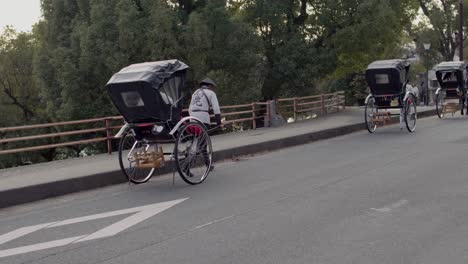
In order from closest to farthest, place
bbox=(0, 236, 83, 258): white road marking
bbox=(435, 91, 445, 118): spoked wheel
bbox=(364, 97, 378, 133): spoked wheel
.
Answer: bbox=(0, 236, 83, 258): white road marking
bbox=(364, 97, 378, 133): spoked wheel
bbox=(435, 91, 445, 118): spoked wheel

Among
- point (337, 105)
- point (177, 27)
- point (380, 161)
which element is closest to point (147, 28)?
Result: point (177, 27)

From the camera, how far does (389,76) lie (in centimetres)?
1783

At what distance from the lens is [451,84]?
2288cm

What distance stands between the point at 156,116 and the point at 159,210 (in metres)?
2.08

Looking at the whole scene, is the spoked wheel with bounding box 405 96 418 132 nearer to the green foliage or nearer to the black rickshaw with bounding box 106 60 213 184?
the green foliage

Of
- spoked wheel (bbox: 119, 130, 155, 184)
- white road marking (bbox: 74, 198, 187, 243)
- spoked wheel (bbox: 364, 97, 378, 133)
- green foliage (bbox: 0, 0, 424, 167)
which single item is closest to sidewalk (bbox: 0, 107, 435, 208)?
spoked wheel (bbox: 119, 130, 155, 184)

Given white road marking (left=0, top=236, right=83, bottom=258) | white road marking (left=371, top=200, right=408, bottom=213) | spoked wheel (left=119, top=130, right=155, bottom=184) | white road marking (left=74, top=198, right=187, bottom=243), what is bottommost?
white road marking (left=371, top=200, right=408, bottom=213)

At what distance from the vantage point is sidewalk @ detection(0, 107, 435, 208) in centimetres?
918

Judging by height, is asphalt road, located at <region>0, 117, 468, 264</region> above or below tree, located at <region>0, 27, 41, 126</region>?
below

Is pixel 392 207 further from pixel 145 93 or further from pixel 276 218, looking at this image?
pixel 145 93

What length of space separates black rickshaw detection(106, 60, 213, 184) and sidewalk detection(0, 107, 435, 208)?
723mm

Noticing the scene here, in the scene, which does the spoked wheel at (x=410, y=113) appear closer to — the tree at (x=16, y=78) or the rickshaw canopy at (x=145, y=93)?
the rickshaw canopy at (x=145, y=93)

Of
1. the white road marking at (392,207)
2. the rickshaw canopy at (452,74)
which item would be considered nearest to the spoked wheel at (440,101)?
the rickshaw canopy at (452,74)

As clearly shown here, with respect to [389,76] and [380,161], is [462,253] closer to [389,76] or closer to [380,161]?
[380,161]
